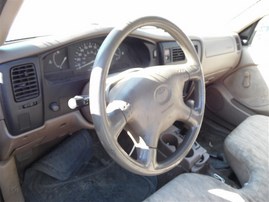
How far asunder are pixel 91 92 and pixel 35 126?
448 millimetres

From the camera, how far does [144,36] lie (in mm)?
1433

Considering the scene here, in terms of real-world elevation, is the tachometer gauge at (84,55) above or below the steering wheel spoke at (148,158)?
above

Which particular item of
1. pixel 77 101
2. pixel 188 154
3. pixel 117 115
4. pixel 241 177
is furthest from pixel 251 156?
pixel 77 101

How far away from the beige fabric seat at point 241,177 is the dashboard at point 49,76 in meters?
0.46

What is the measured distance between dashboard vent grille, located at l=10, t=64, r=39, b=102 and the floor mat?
0.69 meters

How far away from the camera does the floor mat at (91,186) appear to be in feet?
5.31

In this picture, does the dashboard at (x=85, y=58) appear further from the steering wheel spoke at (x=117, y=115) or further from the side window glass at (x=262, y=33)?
the side window glass at (x=262, y=33)

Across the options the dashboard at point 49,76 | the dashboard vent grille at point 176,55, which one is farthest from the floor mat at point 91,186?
the dashboard vent grille at point 176,55

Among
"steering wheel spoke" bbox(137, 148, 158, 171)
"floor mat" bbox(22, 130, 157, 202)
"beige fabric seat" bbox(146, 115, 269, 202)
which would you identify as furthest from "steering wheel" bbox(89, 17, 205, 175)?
"floor mat" bbox(22, 130, 157, 202)

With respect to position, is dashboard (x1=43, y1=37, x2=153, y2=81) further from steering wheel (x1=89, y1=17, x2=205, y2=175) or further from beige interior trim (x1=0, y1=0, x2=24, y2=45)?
Result: steering wheel (x1=89, y1=17, x2=205, y2=175)

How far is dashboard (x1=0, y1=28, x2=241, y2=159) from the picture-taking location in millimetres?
1086

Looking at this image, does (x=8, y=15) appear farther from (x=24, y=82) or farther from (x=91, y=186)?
(x=91, y=186)

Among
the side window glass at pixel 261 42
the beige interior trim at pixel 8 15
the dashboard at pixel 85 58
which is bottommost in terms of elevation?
the side window glass at pixel 261 42

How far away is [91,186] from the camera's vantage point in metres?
1.69
